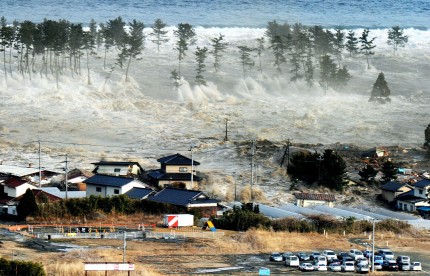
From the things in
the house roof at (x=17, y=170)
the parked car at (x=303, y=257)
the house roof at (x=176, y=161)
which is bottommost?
the house roof at (x=17, y=170)

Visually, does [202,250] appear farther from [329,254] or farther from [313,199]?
[313,199]

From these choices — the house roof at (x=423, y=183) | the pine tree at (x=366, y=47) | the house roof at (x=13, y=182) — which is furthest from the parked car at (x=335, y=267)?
the pine tree at (x=366, y=47)

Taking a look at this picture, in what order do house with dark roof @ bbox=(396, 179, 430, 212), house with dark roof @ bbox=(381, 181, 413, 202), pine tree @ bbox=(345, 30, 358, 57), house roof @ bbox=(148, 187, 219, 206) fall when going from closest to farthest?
house roof @ bbox=(148, 187, 219, 206)
house with dark roof @ bbox=(396, 179, 430, 212)
house with dark roof @ bbox=(381, 181, 413, 202)
pine tree @ bbox=(345, 30, 358, 57)

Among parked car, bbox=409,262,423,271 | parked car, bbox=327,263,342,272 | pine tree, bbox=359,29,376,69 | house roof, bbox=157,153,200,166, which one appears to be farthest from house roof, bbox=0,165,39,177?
pine tree, bbox=359,29,376,69

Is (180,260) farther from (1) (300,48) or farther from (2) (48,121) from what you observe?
(1) (300,48)

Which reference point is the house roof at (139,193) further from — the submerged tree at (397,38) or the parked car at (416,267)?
the submerged tree at (397,38)

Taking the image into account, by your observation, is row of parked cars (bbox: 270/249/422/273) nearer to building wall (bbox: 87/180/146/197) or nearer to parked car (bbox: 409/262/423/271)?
parked car (bbox: 409/262/423/271)

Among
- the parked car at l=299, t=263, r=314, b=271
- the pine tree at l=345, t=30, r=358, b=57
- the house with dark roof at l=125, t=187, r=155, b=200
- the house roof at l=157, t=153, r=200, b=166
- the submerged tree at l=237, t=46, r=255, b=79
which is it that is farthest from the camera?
the pine tree at l=345, t=30, r=358, b=57
